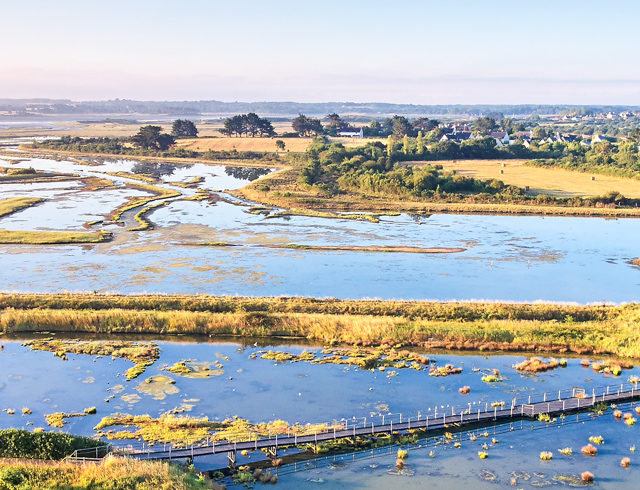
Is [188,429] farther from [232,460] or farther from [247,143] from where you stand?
[247,143]

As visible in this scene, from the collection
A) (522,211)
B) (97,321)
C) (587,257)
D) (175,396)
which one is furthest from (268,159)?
(175,396)

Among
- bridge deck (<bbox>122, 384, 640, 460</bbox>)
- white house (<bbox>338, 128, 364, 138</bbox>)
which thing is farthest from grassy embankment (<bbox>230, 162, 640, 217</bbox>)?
white house (<bbox>338, 128, 364, 138</bbox>)

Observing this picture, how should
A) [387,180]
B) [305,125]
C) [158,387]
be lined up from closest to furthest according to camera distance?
1. [158,387]
2. [387,180]
3. [305,125]

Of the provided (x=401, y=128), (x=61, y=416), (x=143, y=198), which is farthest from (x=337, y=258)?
(x=401, y=128)

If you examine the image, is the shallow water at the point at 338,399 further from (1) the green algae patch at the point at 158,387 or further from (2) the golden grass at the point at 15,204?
(2) the golden grass at the point at 15,204

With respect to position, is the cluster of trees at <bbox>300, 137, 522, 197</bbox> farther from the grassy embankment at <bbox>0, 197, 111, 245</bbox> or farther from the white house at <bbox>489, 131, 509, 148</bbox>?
the white house at <bbox>489, 131, 509, 148</bbox>
